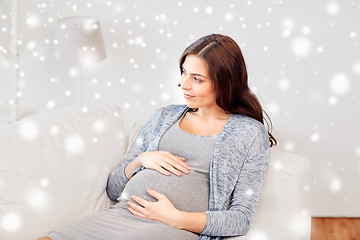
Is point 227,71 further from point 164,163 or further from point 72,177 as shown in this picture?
point 72,177

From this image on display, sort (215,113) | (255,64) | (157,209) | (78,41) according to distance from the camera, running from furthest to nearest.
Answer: (255,64) < (78,41) < (215,113) < (157,209)

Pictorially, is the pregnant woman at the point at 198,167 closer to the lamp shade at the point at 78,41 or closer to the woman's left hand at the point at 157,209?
the woman's left hand at the point at 157,209

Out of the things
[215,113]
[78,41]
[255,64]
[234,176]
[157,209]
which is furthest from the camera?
[255,64]

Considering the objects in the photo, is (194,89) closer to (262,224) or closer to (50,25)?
(262,224)

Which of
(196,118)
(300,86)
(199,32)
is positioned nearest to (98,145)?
(196,118)

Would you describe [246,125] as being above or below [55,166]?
above

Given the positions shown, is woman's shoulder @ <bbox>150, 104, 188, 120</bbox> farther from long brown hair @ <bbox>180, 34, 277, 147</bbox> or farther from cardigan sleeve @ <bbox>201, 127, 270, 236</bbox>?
cardigan sleeve @ <bbox>201, 127, 270, 236</bbox>

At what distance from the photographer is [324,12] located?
7.37ft

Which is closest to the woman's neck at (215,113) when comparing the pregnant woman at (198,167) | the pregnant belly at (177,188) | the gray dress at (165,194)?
the pregnant woman at (198,167)

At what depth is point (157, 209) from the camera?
1295mm

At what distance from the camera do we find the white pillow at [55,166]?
124 cm

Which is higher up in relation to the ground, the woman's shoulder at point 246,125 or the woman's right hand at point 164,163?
the woman's shoulder at point 246,125

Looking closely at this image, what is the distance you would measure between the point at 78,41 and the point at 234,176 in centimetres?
122

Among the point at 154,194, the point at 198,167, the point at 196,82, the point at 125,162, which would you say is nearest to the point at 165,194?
the point at 154,194
